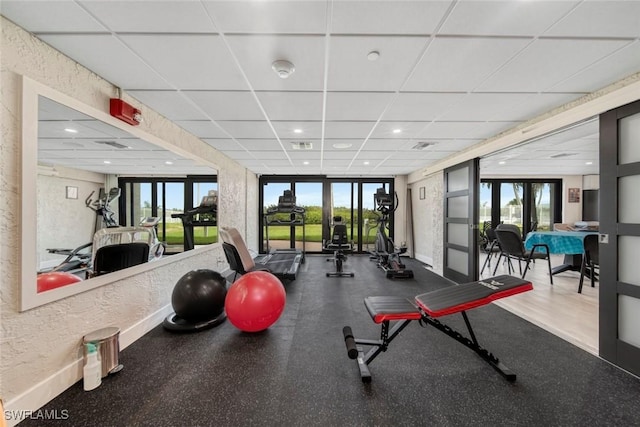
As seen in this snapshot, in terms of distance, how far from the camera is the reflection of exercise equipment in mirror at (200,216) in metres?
3.45

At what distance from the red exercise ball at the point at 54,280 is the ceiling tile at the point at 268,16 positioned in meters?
2.01

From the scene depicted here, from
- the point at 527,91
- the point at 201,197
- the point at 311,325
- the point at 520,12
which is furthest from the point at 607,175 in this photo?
the point at 201,197

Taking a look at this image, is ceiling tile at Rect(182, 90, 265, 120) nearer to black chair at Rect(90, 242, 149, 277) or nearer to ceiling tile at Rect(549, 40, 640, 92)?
black chair at Rect(90, 242, 149, 277)

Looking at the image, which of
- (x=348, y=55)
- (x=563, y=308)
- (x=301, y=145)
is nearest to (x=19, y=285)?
(x=348, y=55)

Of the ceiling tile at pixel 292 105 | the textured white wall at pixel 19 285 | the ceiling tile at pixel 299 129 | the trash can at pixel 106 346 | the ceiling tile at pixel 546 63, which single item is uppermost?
the ceiling tile at pixel 299 129

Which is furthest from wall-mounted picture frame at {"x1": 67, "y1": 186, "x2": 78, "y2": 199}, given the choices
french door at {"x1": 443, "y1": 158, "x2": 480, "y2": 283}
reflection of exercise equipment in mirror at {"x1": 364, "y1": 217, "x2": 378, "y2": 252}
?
reflection of exercise equipment in mirror at {"x1": 364, "y1": 217, "x2": 378, "y2": 252}

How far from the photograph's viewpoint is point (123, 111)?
85.4 inches

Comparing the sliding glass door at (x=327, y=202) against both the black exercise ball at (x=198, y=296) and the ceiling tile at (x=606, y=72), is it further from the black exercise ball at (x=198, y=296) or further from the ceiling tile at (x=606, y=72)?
the ceiling tile at (x=606, y=72)

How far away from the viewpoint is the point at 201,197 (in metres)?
3.77

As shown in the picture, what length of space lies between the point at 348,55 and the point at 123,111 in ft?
6.55

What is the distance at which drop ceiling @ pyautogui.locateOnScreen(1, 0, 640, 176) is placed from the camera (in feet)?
4.53

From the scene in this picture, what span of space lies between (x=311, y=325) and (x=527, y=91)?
124 inches

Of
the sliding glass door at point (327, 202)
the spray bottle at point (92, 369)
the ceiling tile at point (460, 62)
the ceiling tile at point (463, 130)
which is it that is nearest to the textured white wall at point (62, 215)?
the spray bottle at point (92, 369)

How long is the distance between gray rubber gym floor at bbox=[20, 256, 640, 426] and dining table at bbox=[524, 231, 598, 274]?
10.2 ft
